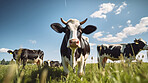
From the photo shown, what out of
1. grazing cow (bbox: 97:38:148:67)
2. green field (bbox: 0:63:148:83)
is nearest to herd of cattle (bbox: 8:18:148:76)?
grazing cow (bbox: 97:38:148:67)

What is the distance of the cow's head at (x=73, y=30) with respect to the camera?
2.77 meters

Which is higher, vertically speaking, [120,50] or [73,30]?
[73,30]

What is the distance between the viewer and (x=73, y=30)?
325cm

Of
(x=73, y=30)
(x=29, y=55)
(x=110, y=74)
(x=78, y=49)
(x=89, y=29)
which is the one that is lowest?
(x=110, y=74)

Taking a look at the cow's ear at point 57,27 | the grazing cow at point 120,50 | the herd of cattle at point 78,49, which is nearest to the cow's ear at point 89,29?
the herd of cattle at point 78,49

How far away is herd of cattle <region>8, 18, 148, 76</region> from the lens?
3068mm

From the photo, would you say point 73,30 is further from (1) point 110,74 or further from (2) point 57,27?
(1) point 110,74

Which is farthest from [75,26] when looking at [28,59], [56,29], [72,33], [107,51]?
[28,59]

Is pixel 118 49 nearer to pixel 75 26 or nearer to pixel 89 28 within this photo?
pixel 89 28

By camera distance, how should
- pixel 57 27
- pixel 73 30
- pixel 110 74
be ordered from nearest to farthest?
pixel 110 74 < pixel 73 30 < pixel 57 27

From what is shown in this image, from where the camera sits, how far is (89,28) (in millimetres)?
4066

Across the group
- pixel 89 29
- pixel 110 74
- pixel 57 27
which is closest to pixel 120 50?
pixel 89 29

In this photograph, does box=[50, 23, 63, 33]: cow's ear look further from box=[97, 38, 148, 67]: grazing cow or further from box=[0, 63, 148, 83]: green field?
box=[97, 38, 148, 67]: grazing cow

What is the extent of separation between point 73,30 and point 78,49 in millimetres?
701
